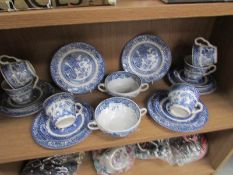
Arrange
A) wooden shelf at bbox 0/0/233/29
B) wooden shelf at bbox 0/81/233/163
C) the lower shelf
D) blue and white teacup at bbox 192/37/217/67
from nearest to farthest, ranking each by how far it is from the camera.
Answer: wooden shelf at bbox 0/0/233/29, wooden shelf at bbox 0/81/233/163, blue and white teacup at bbox 192/37/217/67, the lower shelf

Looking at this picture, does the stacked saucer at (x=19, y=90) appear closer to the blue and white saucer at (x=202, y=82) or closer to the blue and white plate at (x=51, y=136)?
the blue and white plate at (x=51, y=136)

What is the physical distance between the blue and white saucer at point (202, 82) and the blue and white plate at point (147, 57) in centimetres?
4

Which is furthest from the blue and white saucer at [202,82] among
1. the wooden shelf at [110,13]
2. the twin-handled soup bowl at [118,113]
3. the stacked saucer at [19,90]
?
the stacked saucer at [19,90]

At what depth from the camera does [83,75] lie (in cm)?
76

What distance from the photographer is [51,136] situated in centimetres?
63

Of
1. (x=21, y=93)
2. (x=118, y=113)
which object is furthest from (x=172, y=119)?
(x=21, y=93)

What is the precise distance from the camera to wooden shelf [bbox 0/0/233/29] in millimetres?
423

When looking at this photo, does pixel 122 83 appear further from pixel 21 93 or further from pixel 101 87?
pixel 21 93

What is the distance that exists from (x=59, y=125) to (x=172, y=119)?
36 cm

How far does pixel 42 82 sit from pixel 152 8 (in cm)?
52

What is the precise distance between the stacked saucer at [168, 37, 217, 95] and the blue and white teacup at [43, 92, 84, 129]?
41 centimetres

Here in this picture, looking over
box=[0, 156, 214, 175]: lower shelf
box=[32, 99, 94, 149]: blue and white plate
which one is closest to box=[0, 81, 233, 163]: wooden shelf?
box=[32, 99, 94, 149]: blue and white plate

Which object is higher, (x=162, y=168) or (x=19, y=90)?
(x=19, y=90)

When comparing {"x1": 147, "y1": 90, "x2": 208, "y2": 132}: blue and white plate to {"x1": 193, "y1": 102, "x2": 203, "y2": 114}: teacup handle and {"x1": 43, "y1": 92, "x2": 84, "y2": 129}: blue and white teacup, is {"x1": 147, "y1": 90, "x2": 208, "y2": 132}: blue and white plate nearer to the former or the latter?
{"x1": 193, "y1": 102, "x2": 203, "y2": 114}: teacup handle
